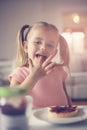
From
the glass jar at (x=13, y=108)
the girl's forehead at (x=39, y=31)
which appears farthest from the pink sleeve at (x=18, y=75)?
the glass jar at (x=13, y=108)

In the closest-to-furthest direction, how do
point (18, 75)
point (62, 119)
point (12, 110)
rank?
1. point (12, 110)
2. point (62, 119)
3. point (18, 75)

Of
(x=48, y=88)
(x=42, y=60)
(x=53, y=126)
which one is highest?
(x=42, y=60)

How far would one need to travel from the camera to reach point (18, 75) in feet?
3.89

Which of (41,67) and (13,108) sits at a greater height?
(41,67)

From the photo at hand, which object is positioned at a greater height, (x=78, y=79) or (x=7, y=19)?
(x=7, y=19)

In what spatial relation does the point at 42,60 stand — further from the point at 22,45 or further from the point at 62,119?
the point at 62,119

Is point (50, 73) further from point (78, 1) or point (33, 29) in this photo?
point (78, 1)

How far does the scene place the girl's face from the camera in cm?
121

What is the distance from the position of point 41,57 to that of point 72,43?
16cm

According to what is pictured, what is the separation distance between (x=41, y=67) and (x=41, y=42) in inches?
4.4

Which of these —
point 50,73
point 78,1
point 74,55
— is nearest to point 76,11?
point 78,1

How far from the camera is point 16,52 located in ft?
3.96

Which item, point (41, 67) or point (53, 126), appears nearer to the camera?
point (53, 126)

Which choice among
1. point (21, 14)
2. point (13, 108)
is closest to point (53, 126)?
point (13, 108)
